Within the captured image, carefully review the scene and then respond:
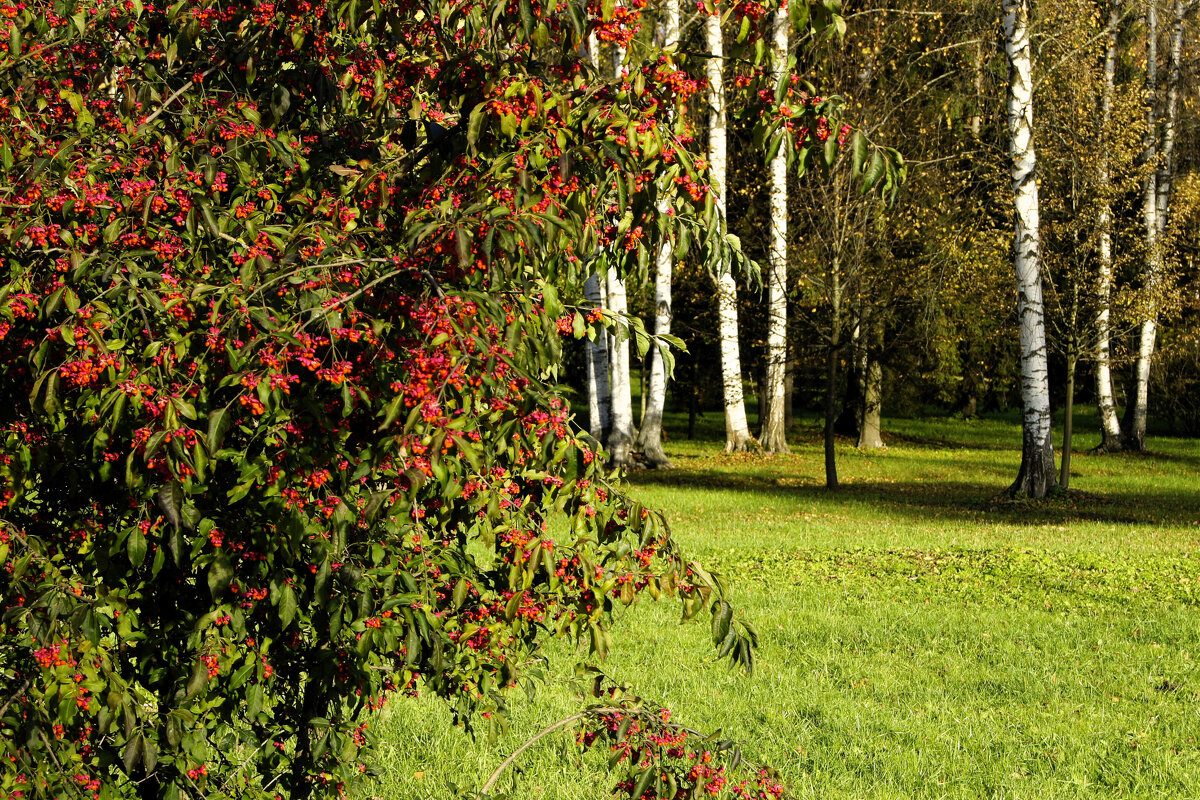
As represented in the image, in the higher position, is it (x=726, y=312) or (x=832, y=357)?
(x=726, y=312)

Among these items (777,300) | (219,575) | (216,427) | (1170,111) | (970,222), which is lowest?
(219,575)

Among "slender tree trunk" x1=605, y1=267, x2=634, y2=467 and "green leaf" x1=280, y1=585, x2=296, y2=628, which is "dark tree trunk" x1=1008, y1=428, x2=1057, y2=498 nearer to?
"slender tree trunk" x1=605, y1=267, x2=634, y2=467

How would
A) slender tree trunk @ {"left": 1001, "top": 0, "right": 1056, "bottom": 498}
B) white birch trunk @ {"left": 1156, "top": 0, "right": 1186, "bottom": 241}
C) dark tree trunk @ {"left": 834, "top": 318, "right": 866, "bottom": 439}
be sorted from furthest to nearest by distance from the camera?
dark tree trunk @ {"left": 834, "top": 318, "right": 866, "bottom": 439}, white birch trunk @ {"left": 1156, "top": 0, "right": 1186, "bottom": 241}, slender tree trunk @ {"left": 1001, "top": 0, "right": 1056, "bottom": 498}

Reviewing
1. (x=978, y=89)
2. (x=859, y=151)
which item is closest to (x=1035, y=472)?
(x=978, y=89)

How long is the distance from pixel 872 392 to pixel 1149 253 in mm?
8950

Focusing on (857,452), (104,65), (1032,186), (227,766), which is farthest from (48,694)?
(857,452)

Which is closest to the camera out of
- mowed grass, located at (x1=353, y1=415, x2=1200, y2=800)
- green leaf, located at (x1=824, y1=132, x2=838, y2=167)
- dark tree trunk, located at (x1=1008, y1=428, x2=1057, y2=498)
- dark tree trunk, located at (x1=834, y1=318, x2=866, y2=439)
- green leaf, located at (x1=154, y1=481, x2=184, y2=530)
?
green leaf, located at (x1=154, y1=481, x2=184, y2=530)

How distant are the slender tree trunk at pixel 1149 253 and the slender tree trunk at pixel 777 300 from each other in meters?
6.55

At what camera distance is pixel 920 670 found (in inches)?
266

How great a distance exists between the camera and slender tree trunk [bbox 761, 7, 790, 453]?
19312 millimetres

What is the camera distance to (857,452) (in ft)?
87.5

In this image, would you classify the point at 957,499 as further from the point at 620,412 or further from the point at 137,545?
the point at 137,545

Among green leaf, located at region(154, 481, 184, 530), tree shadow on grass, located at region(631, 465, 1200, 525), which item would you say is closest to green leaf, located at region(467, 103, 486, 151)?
green leaf, located at region(154, 481, 184, 530)

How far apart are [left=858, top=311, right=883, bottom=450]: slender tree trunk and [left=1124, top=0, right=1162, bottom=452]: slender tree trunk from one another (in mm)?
5672
